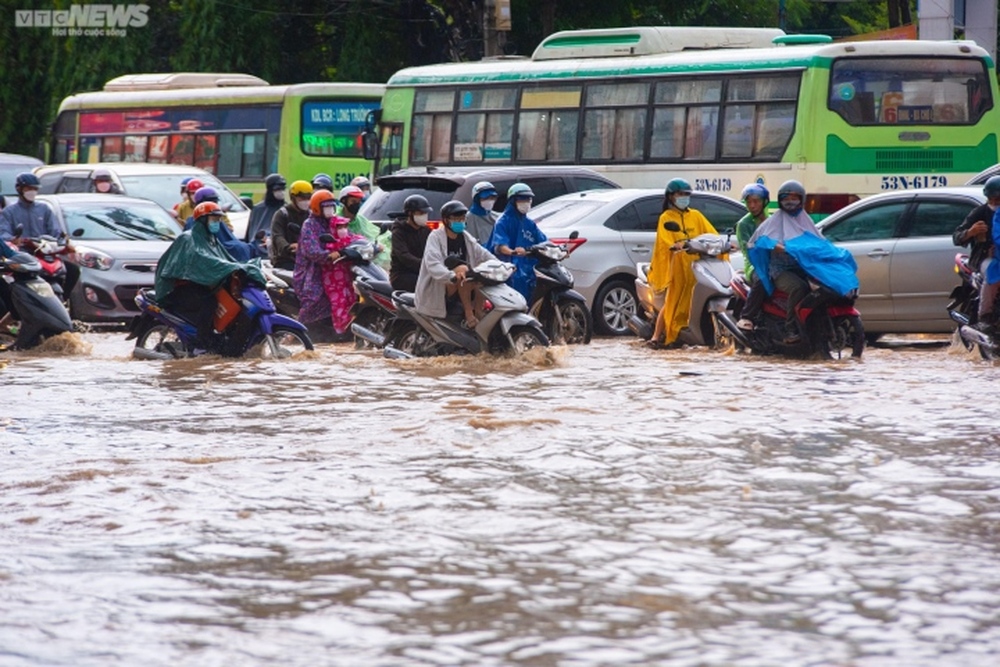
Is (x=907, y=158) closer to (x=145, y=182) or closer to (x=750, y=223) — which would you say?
(x=750, y=223)

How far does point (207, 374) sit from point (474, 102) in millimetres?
12528

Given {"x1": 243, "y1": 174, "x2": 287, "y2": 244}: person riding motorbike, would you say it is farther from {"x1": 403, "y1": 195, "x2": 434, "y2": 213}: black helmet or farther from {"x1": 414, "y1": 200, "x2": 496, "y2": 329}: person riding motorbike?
{"x1": 414, "y1": 200, "x2": 496, "y2": 329}: person riding motorbike

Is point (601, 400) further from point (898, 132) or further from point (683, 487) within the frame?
point (898, 132)

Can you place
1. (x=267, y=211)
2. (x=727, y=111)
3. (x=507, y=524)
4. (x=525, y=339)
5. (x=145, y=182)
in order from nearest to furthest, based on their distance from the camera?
(x=507, y=524) → (x=525, y=339) → (x=267, y=211) → (x=727, y=111) → (x=145, y=182)

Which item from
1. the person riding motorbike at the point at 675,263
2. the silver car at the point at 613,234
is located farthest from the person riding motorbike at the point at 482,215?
the silver car at the point at 613,234

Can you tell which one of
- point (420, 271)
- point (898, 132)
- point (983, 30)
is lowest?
point (420, 271)

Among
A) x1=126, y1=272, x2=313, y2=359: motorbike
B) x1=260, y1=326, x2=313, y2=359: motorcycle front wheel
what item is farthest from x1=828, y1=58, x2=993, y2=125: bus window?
x1=126, y1=272, x2=313, y2=359: motorbike

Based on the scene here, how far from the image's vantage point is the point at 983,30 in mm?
26781

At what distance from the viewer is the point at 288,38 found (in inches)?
1560

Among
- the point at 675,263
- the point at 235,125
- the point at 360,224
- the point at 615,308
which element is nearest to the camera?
the point at 675,263

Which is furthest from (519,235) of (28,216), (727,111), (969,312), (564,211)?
(727,111)

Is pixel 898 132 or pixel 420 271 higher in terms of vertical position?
pixel 898 132

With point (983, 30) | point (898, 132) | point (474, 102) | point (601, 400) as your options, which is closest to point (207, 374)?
point (601, 400)

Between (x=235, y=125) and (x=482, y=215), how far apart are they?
15.9m
